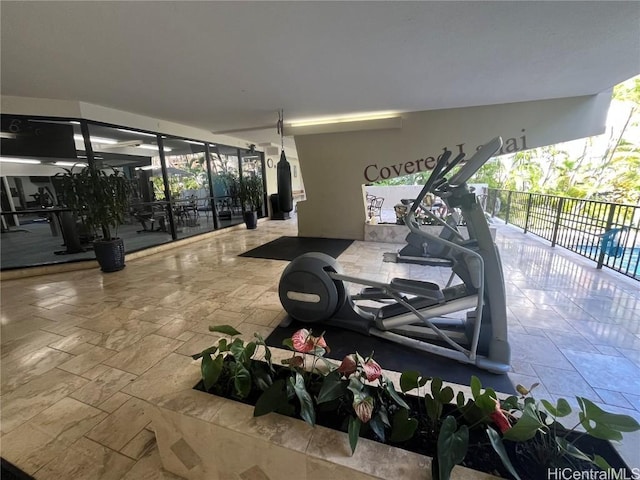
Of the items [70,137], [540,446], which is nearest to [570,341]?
[540,446]

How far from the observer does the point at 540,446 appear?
3.14 ft

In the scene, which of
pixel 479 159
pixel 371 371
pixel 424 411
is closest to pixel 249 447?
pixel 371 371

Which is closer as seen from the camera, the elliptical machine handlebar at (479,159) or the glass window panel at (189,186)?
the elliptical machine handlebar at (479,159)

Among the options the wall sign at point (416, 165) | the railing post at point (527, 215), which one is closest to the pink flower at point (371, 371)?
the wall sign at point (416, 165)

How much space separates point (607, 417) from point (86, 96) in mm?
5941

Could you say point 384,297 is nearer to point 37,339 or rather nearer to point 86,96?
point 37,339

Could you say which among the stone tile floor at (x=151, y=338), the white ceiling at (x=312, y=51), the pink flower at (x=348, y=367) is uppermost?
the white ceiling at (x=312, y=51)

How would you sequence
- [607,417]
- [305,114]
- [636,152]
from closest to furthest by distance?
1. [607,417]
2. [305,114]
3. [636,152]

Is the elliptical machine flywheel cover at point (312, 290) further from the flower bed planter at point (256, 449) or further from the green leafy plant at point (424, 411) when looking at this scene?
the flower bed planter at point (256, 449)

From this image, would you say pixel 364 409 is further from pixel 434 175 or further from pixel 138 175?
pixel 138 175

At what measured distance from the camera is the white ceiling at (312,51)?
200 centimetres

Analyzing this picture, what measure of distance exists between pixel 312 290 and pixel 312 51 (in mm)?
2332

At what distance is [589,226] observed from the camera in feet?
14.1

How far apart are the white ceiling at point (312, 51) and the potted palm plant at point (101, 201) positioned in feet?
3.75
